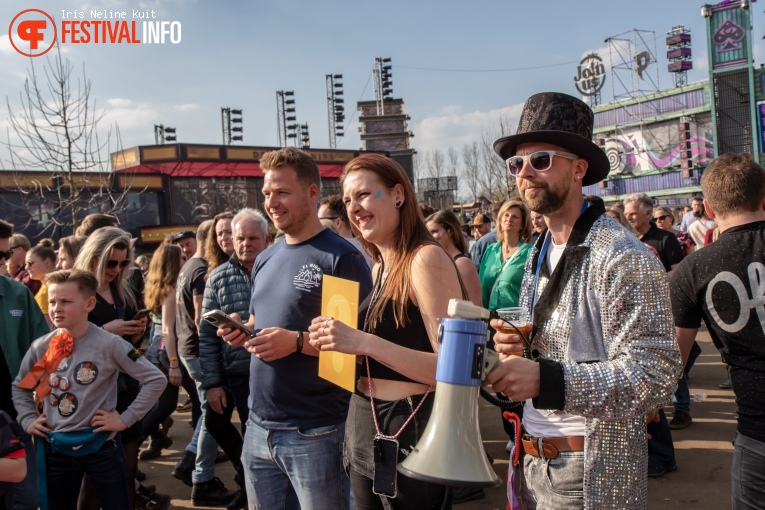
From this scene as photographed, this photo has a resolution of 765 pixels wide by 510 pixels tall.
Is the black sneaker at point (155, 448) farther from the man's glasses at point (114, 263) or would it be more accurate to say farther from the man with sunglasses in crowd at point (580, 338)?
the man with sunglasses in crowd at point (580, 338)

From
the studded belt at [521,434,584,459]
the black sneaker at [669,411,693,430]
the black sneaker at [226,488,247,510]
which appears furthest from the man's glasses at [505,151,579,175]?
the black sneaker at [669,411,693,430]

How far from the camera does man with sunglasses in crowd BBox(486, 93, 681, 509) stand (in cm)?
147

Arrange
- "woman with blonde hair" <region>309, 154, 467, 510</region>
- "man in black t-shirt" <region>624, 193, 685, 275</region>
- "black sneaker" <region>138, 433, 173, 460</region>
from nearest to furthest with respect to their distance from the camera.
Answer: "woman with blonde hair" <region>309, 154, 467, 510</region> → "black sneaker" <region>138, 433, 173, 460</region> → "man in black t-shirt" <region>624, 193, 685, 275</region>

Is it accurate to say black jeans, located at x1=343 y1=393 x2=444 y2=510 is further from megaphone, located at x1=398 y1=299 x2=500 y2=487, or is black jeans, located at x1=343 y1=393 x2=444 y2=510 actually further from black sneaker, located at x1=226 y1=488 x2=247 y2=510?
black sneaker, located at x1=226 y1=488 x2=247 y2=510

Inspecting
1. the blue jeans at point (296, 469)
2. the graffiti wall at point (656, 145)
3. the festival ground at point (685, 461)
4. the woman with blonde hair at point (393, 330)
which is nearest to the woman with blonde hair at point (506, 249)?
the festival ground at point (685, 461)

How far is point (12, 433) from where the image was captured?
2.50 m

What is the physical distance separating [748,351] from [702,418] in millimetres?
4105

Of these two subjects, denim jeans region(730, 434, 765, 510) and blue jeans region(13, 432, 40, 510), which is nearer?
denim jeans region(730, 434, 765, 510)

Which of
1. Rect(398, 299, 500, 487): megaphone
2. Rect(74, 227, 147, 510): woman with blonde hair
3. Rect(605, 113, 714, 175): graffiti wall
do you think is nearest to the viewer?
Rect(398, 299, 500, 487): megaphone

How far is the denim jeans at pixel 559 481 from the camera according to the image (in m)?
1.73

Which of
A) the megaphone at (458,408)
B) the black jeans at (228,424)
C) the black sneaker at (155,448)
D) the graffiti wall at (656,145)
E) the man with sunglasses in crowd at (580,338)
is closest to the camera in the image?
the megaphone at (458,408)

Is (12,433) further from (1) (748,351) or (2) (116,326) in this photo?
(1) (748,351)

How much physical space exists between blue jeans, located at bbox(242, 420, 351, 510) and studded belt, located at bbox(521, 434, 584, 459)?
1.07 m

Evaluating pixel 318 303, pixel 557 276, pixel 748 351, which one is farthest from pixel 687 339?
pixel 318 303
